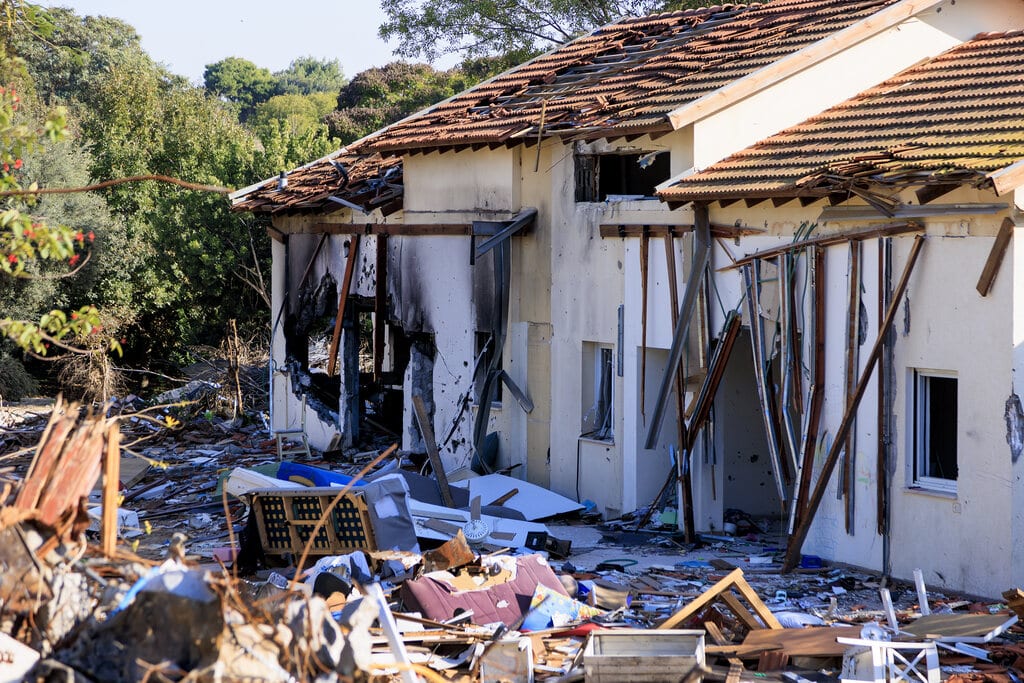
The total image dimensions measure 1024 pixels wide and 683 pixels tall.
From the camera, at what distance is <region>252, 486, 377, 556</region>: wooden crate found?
39.3 feet

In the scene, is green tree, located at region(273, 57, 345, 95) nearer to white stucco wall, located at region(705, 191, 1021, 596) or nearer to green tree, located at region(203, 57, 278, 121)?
green tree, located at region(203, 57, 278, 121)

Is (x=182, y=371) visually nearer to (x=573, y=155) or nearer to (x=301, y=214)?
(x=301, y=214)

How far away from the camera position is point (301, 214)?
21.9m

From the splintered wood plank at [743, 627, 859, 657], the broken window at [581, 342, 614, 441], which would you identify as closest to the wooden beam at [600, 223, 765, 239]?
the broken window at [581, 342, 614, 441]

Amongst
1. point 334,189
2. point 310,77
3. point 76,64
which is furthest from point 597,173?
point 310,77

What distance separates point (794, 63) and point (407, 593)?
26.7 ft

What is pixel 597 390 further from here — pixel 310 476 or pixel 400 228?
pixel 400 228

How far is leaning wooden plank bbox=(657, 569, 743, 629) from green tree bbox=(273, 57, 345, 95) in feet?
335

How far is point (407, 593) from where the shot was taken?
34.6 ft

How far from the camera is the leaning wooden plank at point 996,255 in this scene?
10.9 metres

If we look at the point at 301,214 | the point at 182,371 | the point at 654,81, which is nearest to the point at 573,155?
the point at 654,81

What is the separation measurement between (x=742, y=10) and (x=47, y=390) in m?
21.9

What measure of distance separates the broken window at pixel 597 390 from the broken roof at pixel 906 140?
303cm

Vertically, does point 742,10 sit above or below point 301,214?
above
